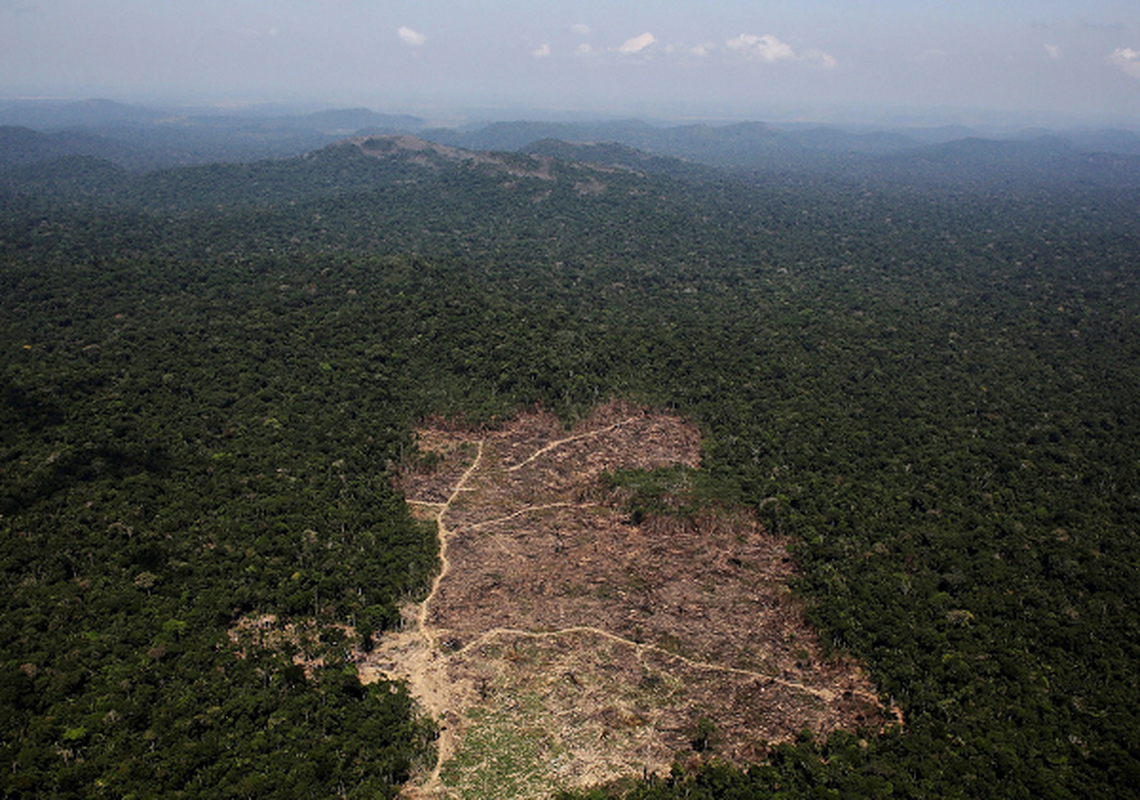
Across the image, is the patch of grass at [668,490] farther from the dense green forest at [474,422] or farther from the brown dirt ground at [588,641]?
the dense green forest at [474,422]

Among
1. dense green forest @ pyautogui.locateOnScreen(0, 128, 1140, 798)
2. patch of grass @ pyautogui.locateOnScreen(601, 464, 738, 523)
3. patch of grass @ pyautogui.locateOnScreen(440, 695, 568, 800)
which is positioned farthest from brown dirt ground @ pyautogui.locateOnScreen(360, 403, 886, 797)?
dense green forest @ pyautogui.locateOnScreen(0, 128, 1140, 798)

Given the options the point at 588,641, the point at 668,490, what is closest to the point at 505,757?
the point at 588,641

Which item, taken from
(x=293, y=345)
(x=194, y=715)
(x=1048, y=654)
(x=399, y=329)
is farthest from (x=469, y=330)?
(x=1048, y=654)

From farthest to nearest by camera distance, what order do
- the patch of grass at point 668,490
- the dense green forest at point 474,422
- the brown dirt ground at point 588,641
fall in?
1. the patch of grass at point 668,490
2. the brown dirt ground at point 588,641
3. the dense green forest at point 474,422

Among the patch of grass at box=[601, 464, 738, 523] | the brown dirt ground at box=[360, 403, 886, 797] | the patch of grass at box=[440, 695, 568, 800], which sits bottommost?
the patch of grass at box=[440, 695, 568, 800]

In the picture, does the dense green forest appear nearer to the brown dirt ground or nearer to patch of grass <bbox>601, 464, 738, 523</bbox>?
patch of grass <bbox>601, 464, 738, 523</bbox>

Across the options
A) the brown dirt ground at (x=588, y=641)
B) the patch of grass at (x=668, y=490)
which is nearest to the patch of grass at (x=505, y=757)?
the brown dirt ground at (x=588, y=641)
